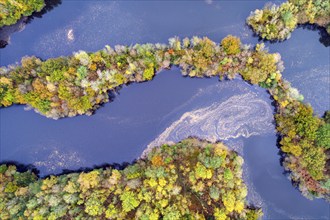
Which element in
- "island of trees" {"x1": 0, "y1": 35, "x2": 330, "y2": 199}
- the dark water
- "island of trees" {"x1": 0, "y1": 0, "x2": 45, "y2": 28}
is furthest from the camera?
the dark water

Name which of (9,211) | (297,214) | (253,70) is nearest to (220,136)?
(253,70)

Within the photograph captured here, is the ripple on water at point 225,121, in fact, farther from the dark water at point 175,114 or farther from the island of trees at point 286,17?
the island of trees at point 286,17

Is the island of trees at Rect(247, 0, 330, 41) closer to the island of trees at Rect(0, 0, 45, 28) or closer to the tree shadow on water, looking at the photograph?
the tree shadow on water

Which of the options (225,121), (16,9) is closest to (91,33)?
(16,9)

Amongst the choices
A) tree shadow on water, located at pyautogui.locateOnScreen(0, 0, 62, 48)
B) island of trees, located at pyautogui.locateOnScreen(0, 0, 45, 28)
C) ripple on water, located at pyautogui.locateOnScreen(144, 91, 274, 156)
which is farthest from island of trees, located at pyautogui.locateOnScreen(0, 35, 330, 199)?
island of trees, located at pyautogui.locateOnScreen(0, 0, 45, 28)

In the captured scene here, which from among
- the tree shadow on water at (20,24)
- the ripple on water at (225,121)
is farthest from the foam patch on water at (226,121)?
the tree shadow on water at (20,24)

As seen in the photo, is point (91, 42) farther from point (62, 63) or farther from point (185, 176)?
point (185, 176)
